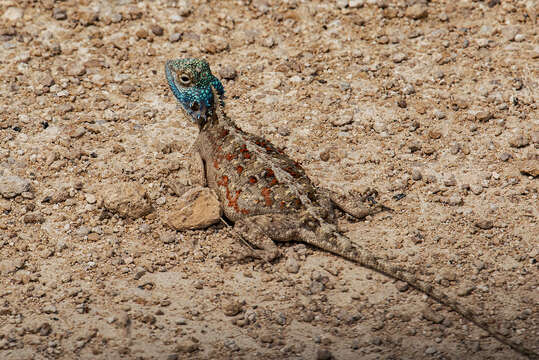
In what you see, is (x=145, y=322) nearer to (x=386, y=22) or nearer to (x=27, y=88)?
(x=27, y=88)

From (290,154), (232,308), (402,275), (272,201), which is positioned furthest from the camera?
(290,154)

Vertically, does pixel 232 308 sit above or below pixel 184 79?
below

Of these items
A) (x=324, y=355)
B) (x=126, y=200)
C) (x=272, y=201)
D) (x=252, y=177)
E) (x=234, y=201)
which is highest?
(x=252, y=177)

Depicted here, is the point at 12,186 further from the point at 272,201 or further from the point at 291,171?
the point at 291,171

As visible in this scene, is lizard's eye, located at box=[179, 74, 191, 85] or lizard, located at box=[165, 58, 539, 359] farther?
lizard's eye, located at box=[179, 74, 191, 85]

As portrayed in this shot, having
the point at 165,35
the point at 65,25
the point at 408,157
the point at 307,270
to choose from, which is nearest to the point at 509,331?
the point at 307,270

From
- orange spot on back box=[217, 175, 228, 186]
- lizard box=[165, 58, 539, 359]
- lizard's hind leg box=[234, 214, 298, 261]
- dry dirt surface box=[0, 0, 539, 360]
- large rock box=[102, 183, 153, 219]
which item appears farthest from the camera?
orange spot on back box=[217, 175, 228, 186]

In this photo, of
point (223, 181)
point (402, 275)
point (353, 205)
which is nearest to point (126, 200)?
point (223, 181)

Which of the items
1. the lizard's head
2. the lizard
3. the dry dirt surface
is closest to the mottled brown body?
the lizard

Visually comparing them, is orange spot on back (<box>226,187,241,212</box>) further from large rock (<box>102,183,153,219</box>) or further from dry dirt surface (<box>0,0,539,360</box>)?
large rock (<box>102,183,153,219</box>)
